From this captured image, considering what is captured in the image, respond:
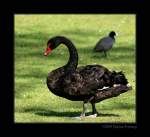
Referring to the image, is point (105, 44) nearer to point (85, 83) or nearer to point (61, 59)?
point (61, 59)

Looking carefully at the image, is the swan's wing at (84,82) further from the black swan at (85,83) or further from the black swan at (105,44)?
the black swan at (105,44)

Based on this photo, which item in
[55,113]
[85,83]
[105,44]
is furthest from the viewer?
[105,44]

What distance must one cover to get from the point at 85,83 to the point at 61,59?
17.9 ft

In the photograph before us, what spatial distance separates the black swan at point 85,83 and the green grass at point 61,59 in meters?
0.32

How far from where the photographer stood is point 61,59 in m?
15.3

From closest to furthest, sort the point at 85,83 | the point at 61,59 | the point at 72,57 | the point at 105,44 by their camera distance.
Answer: the point at 85,83 → the point at 72,57 → the point at 61,59 → the point at 105,44

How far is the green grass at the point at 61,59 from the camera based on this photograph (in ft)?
34.4

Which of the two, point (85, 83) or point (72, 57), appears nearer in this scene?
point (85, 83)

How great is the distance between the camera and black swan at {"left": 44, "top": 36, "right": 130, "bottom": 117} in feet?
32.4

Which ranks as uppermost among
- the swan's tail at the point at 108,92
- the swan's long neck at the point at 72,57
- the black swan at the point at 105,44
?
the black swan at the point at 105,44

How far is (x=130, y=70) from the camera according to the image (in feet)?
46.1

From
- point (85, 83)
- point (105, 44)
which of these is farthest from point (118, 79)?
point (105, 44)

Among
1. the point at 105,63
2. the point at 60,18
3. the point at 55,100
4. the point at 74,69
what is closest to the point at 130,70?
the point at 105,63

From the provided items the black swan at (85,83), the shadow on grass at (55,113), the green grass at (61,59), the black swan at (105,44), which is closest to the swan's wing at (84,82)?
the black swan at (85,83)
